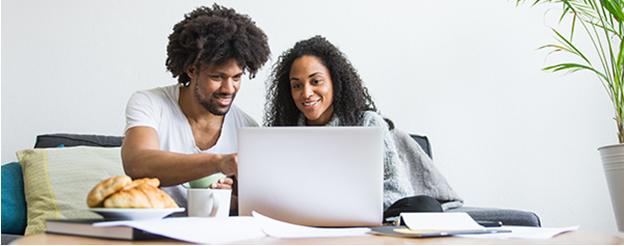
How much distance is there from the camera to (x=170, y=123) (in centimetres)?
171

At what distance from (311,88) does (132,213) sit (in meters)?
1.16

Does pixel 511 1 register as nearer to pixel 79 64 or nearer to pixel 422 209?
pixel 422 209

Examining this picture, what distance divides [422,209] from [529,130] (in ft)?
5.46

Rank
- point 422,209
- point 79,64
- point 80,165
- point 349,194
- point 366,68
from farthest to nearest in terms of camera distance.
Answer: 1. point 366,68
2. point 79,64
3. point 80,165
4. point 422,209
5. point 349,194

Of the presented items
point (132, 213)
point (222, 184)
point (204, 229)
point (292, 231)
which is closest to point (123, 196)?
point (132, 213)

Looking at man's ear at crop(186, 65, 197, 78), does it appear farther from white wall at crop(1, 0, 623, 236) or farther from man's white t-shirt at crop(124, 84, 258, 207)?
white wall at crop(1, 0, 623, 236)

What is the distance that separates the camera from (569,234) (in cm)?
77

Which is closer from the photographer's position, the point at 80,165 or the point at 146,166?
the point at 146,166

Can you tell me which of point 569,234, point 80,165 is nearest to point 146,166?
point 80,165

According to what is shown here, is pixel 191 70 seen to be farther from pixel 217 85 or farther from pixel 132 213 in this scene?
pixel 132 213

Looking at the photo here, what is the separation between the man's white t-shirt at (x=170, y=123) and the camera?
1.61m

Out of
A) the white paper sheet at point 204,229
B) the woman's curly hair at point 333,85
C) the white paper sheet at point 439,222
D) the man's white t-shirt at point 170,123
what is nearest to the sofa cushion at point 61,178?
the man's white t-shirt at point 170,123

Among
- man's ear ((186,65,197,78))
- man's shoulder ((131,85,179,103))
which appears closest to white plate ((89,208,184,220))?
man's shoulder ((131,85,179,103))

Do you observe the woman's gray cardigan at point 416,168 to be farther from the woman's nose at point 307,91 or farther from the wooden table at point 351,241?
the wooden table at point 351,241
